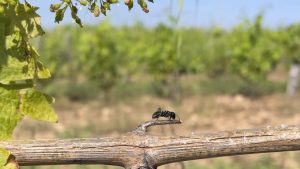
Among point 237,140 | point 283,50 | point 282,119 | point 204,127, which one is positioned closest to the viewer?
point 237,140

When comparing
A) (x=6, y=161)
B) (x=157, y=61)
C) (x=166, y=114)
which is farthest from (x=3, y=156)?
(x=157, y=61)

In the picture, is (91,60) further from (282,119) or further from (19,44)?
(19,44)

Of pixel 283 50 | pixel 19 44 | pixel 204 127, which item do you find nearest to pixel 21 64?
pixel 19 44

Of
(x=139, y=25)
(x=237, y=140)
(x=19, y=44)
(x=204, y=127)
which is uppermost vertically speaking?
(x=139, y=25)

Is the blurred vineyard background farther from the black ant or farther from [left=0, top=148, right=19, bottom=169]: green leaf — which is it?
[left=0, top=148, right=19, bottom=169]: green leaf

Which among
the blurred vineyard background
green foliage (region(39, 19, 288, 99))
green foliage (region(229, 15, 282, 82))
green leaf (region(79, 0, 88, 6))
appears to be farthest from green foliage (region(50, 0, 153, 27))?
green foliage (region(229, 15, 282, 82))

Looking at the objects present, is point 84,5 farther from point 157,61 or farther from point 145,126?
point 157,61

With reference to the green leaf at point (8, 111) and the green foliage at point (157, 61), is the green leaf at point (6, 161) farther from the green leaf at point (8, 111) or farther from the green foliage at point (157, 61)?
the green foliage at point (157, 61)
